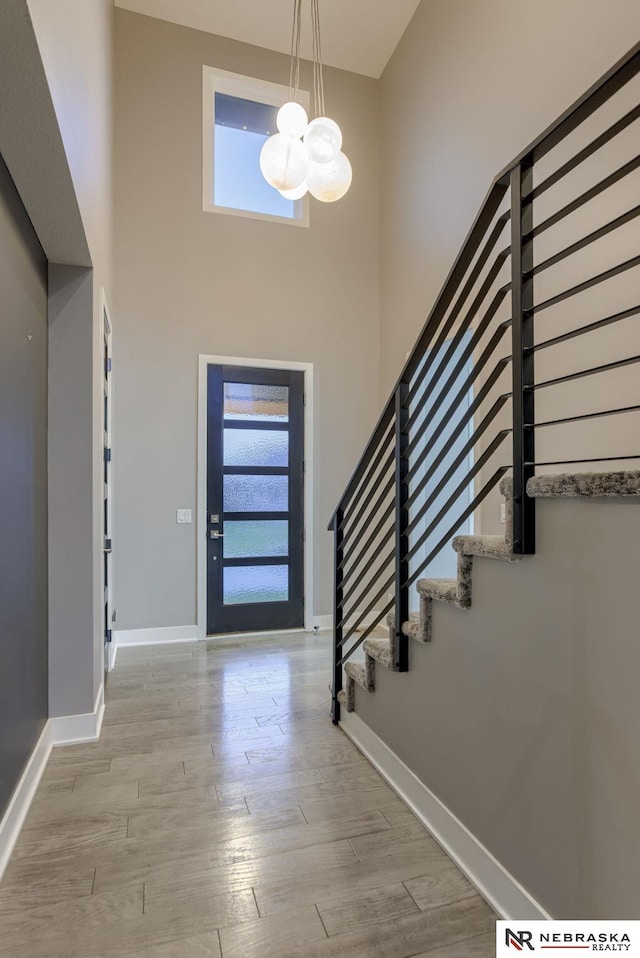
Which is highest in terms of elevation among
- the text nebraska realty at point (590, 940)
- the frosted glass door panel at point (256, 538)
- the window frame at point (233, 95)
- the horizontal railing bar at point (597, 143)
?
the window frame at point (233, 95)

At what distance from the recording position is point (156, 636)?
4453mm

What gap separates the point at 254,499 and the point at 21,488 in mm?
2631

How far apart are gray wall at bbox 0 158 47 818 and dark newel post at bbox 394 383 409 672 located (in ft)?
5.00

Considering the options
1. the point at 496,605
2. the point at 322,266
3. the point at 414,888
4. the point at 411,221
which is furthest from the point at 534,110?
the point at 414,888

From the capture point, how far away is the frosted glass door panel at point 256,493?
15.2 feet

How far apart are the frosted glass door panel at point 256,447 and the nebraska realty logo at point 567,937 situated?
12.2 feet

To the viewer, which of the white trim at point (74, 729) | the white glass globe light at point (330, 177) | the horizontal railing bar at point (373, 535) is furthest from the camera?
the white glass globe light at point (330, 177)

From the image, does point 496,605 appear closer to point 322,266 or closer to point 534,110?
point 534,110

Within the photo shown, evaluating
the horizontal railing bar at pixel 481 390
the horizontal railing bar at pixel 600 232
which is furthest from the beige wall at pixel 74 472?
the horizontal railing bar at pixel 600 232

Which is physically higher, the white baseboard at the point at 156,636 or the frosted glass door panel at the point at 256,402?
the frosted glass door panel at the point at 256,402

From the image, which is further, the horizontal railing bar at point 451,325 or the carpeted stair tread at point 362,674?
the carpeted stair tread at point 362,674

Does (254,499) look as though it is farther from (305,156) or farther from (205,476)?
(305,156)

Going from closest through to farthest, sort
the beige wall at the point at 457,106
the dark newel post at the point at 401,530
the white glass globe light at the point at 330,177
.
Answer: the dark newel post at the point at 401,530, the beige wall at the point at 457,106, the white glass globe light at the point at 330,177

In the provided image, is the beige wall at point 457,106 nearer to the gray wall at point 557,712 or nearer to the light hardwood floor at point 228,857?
the gray wall at point 557,712
